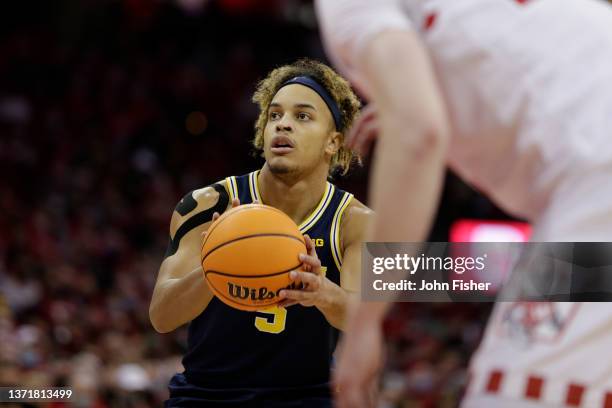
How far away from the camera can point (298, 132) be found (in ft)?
13.8

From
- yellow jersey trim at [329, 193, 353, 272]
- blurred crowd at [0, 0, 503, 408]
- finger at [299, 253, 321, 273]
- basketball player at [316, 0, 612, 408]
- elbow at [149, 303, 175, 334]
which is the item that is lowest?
basketball player at [316, 0, 612, 408]

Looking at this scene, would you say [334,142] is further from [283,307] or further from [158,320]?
[158,320]

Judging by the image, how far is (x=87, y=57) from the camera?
58.4 feet

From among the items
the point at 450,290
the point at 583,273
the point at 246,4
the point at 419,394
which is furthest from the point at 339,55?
the point at 246,4

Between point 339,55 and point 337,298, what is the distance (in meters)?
1.58

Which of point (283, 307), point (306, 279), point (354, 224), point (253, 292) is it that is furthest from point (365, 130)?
point (354, 224)

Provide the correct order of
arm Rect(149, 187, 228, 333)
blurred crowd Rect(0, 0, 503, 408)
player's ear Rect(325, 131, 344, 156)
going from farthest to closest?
blurred crowd Rect(0, 0, 503, 408) < player's ear Rect(325, 131, 344, 156) < arm Rect(149, 187, 228, 333)

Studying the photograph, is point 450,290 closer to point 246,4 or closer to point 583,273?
point 583,273

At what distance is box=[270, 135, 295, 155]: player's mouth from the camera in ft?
13.7

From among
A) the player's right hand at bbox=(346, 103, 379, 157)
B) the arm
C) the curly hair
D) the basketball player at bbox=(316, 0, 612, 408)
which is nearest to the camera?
the basketball player at bbox=(316, 0, 612, 408)

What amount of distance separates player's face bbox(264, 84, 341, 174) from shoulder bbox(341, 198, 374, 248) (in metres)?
0.29

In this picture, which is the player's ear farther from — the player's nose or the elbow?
the elbow

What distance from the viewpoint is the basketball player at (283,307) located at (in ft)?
13.5

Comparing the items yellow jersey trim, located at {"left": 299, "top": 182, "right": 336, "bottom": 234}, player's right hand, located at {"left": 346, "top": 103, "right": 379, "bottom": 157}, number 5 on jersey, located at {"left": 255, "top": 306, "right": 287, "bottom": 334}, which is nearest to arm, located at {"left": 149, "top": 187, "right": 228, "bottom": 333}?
number 5 on jersey, located at {"left": 255, "top": 306, "right": 287, "bottom": 334}
